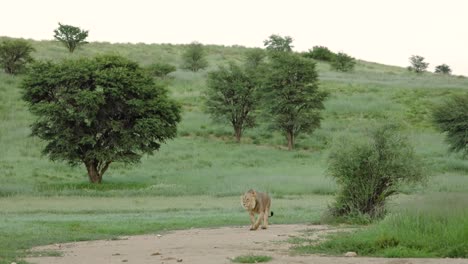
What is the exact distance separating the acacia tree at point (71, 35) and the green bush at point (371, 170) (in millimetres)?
72875

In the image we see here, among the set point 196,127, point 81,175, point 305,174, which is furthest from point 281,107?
point 81,175

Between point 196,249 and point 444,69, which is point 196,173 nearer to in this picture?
point 196,249

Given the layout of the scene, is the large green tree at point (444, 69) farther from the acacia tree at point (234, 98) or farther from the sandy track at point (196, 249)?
the sandy track at point (196, 249)

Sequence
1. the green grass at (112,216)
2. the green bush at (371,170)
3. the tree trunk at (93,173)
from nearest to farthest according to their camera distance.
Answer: the green grass at (112,216) → the green bush at (371,170) → the tree trunk at (93,173)

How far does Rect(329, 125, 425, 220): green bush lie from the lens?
21000 millimetres

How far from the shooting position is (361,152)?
21.2 m

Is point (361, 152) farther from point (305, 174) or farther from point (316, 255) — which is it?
point (305, 174)

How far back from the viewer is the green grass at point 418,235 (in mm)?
13055

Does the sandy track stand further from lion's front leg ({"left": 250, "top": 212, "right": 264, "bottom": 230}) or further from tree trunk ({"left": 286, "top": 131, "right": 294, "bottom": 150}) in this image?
tree trunk ({"left": 286, "top": 131, "right": 294, "bottom": 150})

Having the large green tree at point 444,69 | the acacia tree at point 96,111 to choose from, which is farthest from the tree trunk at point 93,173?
the large green tree at point 444,69

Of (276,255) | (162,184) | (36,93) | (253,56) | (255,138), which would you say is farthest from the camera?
(253,56)

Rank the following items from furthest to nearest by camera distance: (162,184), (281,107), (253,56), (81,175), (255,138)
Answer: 1. (253,56)
2. (255,138)
3. (281,107)
4. (81,175)
5. (162,184)

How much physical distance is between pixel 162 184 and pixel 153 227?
59.9ft

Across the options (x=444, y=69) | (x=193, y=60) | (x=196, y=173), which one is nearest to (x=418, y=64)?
(x=444, y=69)
